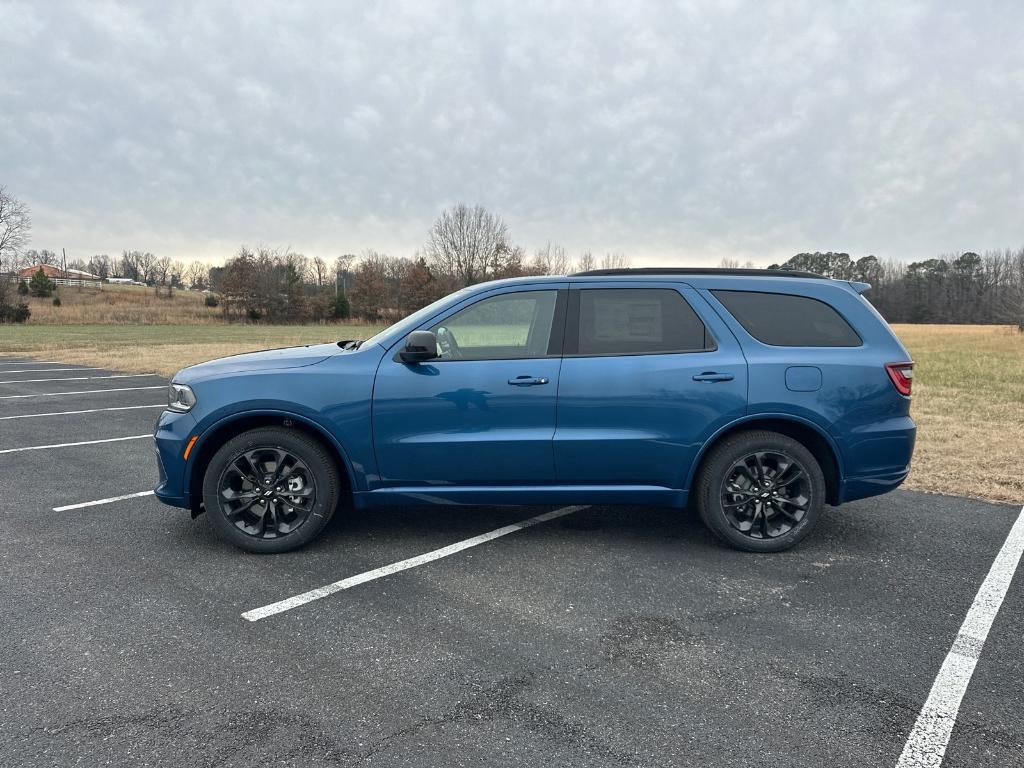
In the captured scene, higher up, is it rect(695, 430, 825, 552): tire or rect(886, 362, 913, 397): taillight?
rect(886, 362, 913, 397): taillight

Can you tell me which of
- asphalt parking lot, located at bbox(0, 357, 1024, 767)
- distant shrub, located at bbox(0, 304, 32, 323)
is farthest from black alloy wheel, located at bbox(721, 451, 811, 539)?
distant shrub, located at bbox(0, 304, 32, 323)

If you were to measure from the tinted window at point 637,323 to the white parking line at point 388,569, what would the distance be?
138 cm

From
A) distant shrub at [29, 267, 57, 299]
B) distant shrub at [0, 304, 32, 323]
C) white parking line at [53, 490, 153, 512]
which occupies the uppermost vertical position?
distant shrub at [29, 267, 57, 299]

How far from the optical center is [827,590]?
3.56 meters

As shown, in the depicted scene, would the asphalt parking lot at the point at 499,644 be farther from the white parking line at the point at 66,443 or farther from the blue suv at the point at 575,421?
the white parking line at the point at 66,443

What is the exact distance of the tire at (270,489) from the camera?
394cm

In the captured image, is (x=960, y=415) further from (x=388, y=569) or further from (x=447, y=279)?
(x=447, y=279)

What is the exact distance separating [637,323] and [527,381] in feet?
2.69

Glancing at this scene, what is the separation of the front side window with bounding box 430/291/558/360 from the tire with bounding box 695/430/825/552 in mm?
1286

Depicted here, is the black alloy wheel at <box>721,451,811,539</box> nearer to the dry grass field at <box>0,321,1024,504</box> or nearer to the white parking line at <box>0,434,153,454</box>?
the dry grass field at <box>0,321,1024,504</box>

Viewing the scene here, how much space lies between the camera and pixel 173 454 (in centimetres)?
394

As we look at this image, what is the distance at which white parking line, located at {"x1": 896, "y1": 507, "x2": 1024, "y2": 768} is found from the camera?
2.25 m

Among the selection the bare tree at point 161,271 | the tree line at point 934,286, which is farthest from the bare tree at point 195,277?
the tree line at point 934,286

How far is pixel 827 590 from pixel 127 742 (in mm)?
3388
